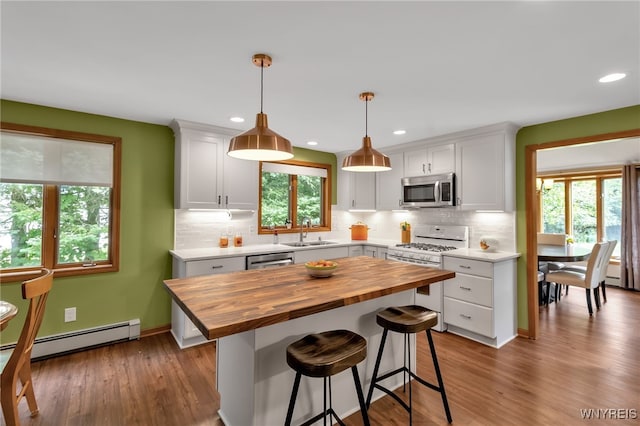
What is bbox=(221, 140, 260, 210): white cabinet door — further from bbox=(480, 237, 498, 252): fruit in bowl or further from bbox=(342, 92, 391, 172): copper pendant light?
bbox=(480, 237, 498, 252): fruit in bowl

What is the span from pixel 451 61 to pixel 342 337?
1883 mm

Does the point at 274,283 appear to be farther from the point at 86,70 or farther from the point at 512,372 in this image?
the point at 512,372

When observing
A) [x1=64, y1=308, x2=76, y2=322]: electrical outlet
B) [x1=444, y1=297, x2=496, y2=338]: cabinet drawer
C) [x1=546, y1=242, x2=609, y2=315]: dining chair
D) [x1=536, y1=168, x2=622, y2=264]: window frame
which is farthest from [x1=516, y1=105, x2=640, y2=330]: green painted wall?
[x1=64, y1=308, x2=76, y2=322]: electrical outlet

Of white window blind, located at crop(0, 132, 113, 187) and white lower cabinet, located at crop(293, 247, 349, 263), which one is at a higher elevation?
white window blind, located at crop(0, 132, 113, 187)

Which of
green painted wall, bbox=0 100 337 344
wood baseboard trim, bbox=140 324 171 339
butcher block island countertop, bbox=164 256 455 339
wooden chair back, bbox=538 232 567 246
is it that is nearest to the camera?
butcher block island countertop, bbox=164 256 455 339

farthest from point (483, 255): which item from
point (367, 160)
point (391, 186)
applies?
point (367, 160)

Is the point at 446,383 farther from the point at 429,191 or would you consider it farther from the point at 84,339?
the point at 84,339

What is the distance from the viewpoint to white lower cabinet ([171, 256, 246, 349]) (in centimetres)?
310

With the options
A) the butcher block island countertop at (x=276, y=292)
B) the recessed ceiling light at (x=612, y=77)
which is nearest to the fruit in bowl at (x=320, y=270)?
the butcher block island countertop at (x=276, y=292)

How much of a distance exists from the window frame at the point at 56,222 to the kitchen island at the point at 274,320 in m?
1.75

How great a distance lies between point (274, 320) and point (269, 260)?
2.24 m

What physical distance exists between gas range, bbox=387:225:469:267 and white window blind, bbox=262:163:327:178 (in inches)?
67.2

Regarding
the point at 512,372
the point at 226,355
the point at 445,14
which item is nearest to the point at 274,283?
the point at 226,355

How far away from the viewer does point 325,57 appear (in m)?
1.98
